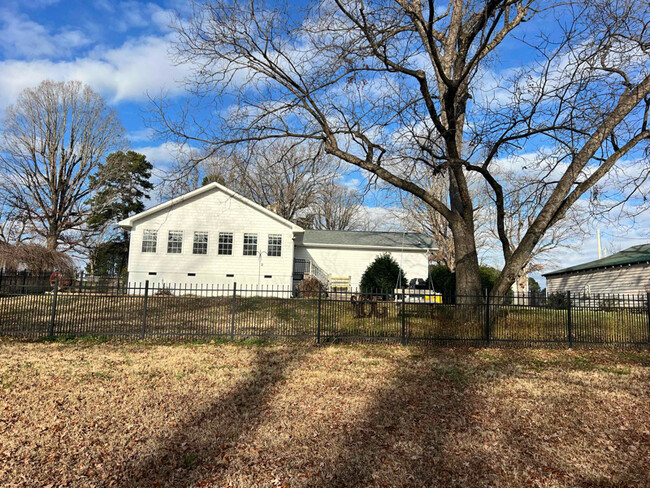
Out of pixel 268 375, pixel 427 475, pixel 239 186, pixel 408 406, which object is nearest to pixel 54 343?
pixel 268 375

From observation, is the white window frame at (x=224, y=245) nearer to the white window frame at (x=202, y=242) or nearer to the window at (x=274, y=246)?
the white window frame at (x=202, y=242)

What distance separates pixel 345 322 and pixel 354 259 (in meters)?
15.3

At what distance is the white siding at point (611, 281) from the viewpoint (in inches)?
865

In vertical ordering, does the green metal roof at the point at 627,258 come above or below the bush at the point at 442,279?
above

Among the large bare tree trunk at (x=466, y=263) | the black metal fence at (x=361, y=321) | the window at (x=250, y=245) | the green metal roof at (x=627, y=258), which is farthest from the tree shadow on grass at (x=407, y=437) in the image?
the green metal roof at (x=627, y=258)

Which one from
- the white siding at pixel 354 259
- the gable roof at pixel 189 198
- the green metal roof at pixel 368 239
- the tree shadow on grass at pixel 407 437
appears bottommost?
the tree shadow on grass at pixel 407 437

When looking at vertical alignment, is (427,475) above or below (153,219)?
below

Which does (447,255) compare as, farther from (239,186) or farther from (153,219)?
(153,219)

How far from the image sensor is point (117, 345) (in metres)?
10.7

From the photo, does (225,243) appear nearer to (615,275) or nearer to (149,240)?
(149,240)

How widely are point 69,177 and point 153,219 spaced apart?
556 inches

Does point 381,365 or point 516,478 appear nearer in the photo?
point 516,478

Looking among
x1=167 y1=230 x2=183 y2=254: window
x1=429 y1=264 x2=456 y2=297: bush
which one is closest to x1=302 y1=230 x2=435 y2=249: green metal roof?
x1=429 y1=264 x2=456 y2=297: bush

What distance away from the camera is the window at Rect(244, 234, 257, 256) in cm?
2392
